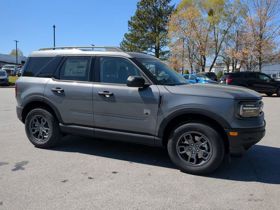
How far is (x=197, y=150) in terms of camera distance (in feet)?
16.7

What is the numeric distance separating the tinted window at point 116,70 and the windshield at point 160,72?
8.3 inches

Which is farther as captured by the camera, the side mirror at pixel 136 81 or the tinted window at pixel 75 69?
the tinted window at pixel 75 69

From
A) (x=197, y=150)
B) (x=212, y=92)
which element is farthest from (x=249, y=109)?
(x=197, y=150)

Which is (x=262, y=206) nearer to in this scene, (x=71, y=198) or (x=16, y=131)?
(x=71, y=198)

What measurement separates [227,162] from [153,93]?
1.78 m

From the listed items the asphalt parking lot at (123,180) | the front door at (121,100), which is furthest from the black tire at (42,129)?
the front door at (121,100)

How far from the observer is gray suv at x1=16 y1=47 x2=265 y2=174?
490 centimetres

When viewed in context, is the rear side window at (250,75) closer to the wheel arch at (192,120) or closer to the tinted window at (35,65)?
the tinted window at (35,65)

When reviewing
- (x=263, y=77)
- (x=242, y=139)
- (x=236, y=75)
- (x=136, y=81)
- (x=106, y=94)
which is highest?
(x=236, y=75)

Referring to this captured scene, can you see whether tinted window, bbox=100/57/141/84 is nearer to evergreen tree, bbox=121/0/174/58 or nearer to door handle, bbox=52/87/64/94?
door handle, bbox=52/87/64/94

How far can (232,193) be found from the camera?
4.36 meters

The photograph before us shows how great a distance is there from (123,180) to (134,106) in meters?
1.23

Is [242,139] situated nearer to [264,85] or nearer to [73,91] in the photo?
[73,91]

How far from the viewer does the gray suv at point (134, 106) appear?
16.1ft
